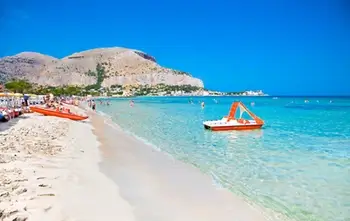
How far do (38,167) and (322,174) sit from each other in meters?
8.58

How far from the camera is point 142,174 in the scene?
34.2 feet

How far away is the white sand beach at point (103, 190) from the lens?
6344 mm

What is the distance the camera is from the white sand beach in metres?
6.34

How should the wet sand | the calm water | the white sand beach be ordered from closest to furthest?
the white sand beach, the wet sand, the calm water

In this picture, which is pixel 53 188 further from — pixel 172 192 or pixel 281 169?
pixel 281 169

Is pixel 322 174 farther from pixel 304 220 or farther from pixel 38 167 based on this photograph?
pixel 38 167

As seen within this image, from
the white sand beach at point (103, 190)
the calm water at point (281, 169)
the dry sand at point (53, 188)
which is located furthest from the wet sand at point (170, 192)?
the calm water at point (281, 169)

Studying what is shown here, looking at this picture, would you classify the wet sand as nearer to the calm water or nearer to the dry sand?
the dry sand

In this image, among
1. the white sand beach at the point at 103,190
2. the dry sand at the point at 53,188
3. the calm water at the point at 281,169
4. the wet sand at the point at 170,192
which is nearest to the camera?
the dry sand at the point at 53,188

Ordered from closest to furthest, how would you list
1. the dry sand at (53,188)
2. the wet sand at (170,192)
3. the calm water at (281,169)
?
the dry sand at (53,188), the wet sand at (170,192), the calm water at (281,169)

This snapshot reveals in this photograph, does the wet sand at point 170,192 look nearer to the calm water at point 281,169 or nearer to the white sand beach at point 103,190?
the white sand beach at point 103,190

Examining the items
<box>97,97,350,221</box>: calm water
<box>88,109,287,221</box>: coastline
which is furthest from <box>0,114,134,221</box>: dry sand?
<box>97,97,350,221</box>: calm water

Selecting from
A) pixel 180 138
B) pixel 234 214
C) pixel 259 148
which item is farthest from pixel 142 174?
pixel 180 138

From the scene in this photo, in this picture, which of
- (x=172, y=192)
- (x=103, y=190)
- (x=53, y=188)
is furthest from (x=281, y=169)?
(x=53, y=188)
